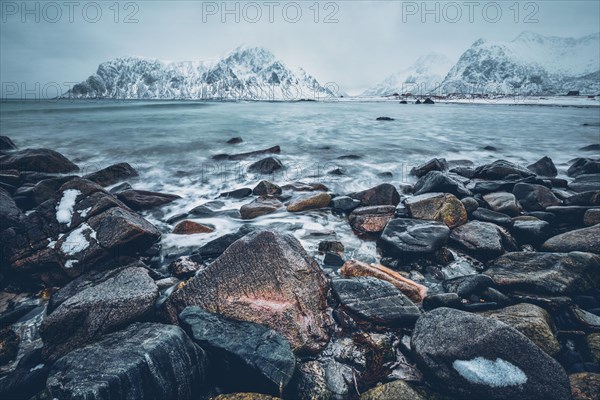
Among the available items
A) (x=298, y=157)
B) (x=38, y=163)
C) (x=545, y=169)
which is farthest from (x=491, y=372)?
(x=38, y=163)

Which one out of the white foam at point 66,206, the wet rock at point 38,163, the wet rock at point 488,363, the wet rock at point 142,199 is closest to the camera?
the wet rock at point 488,363

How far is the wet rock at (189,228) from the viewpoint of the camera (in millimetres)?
5457

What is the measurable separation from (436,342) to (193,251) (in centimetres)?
376

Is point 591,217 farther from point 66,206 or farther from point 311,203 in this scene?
point 66,206

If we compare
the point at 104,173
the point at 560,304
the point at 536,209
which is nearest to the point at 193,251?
the point at 560,304

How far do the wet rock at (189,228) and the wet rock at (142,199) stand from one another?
1710 mm

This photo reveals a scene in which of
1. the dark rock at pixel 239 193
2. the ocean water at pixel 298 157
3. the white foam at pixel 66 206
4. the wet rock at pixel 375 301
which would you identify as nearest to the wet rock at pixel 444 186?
the ocean water at pixel 298 157

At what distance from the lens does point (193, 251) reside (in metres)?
4.84

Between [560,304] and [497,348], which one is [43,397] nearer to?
[497,348]

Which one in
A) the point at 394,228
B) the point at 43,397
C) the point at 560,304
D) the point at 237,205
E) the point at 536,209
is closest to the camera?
the point at 43,397

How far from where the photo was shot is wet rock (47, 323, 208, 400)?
6.55 ft

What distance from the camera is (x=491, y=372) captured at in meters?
2.20

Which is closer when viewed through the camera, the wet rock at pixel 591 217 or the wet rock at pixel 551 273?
the wet rock at pixel 551 273

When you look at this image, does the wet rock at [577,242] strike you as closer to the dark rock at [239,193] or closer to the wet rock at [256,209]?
the wet rock at [256,209]
